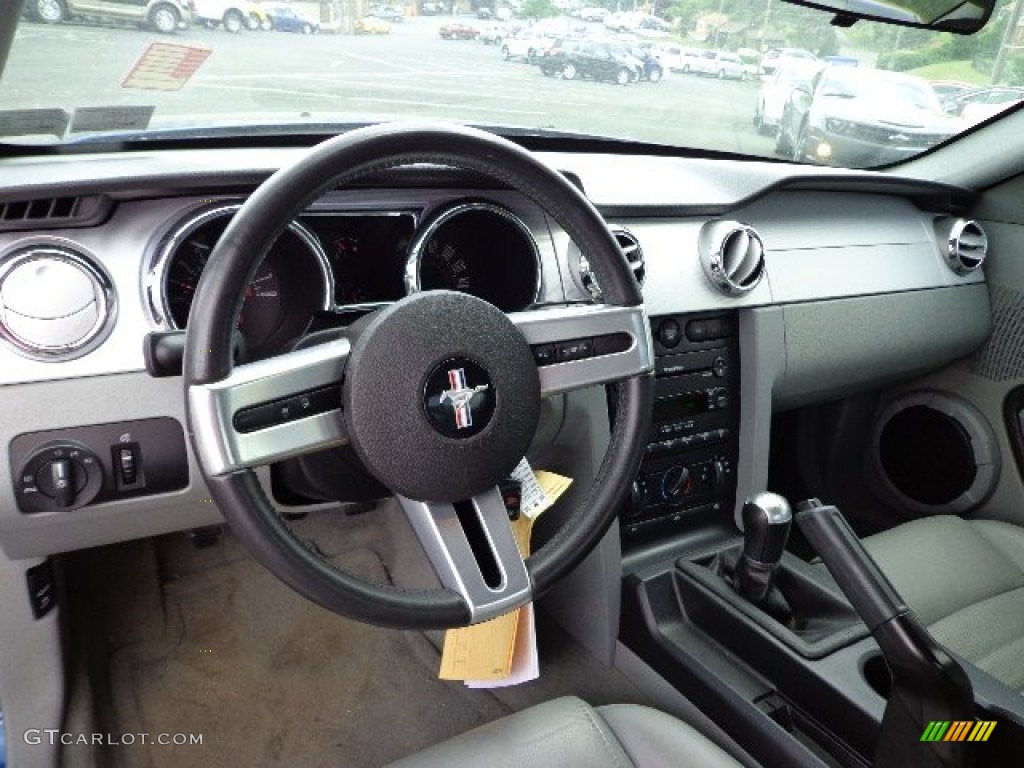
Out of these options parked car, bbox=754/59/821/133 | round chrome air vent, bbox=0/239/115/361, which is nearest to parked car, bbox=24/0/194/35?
round chrome air vent, bbox=0/239/115/361

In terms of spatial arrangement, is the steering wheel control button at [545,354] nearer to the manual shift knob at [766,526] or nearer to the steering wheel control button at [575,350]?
the steering wheel control button at [575,350]

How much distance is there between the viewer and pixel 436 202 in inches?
54.4

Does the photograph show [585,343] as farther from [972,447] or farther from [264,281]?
[972,447]

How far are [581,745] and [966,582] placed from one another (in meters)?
1.02

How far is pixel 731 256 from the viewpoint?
1.75 meters

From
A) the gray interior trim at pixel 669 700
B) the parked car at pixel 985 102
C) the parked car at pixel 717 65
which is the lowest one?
the gray interior trim at pixel 669 700

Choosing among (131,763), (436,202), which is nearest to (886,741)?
(436,202)

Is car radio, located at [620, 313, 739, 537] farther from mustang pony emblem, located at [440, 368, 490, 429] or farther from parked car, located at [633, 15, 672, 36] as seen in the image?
mustang pony emblem, located at [440, 368, 490, 429]

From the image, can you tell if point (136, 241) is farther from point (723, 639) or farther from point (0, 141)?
point (723, 639)

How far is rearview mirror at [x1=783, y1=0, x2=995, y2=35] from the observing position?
1.52m

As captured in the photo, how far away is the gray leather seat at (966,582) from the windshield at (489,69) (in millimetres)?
1016

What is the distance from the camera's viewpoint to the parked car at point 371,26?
5.53 feet

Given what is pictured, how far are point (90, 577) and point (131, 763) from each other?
1.34 ft

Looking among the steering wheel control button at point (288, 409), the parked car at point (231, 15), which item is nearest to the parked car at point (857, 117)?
the parked car at point (231, 15)
